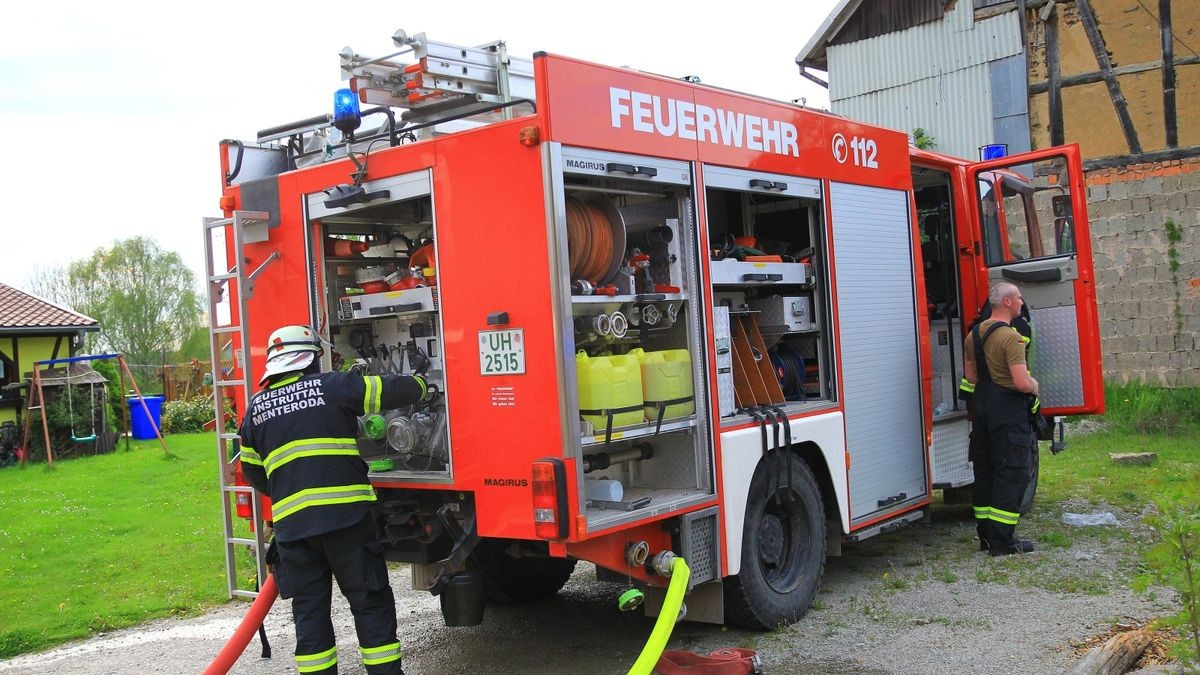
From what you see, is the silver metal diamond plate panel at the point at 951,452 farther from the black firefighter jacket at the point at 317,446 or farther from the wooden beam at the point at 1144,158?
the wooden beam at the point at 1144,158

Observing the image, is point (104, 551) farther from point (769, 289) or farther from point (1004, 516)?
point (1004, 516)

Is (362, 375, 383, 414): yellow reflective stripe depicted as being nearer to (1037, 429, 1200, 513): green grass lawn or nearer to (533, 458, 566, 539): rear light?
(533, 458, 566, 539): rear light

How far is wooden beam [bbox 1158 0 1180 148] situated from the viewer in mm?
13594

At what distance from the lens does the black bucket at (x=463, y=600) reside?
193 inches

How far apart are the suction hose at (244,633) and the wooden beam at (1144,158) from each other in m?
11.6

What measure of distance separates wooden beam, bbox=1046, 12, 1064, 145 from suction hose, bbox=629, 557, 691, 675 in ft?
38.6

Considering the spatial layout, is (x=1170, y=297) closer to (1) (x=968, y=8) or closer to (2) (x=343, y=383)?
(1) (x=968, y=8)

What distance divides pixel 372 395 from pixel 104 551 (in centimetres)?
621

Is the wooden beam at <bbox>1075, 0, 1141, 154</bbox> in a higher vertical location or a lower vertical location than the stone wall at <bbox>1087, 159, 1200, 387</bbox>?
higher

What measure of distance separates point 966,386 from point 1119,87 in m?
8.60

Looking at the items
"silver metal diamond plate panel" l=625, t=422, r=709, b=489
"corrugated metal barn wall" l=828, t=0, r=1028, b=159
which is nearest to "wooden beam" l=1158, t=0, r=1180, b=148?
"corrugated metal barn wall" l=828, t=0, r=1028, b=159

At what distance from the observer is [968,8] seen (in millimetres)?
15508

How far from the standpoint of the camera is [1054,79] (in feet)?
47.9

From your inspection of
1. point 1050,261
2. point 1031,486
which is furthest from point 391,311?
point 1031,486
